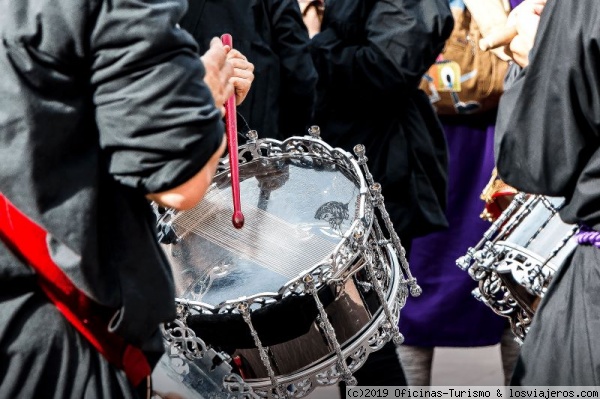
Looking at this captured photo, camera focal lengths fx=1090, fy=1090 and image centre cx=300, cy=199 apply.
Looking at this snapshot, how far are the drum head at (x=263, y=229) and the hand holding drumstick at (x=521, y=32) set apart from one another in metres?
0.45

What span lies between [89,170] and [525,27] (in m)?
1.11

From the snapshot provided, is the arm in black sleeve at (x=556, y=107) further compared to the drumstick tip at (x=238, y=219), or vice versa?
the drumstick tip at (x=238, y=219)

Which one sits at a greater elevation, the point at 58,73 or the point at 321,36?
the point at 58,73

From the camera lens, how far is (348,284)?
229 cm

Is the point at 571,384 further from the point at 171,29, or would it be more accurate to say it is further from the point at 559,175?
the point at 171,29

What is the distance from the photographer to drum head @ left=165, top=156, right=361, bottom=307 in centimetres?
232

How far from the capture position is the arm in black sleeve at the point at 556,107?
207 centimetres

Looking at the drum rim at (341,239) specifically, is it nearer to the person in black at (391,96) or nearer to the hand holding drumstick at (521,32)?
the hand holding drumstick at (521,32)

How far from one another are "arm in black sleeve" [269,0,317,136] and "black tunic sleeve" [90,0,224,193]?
1.67 metres

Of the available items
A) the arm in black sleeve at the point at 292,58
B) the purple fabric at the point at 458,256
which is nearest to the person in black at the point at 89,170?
the arm in black sleeve at the point at 292,58

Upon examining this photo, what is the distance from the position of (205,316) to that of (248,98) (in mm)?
1189

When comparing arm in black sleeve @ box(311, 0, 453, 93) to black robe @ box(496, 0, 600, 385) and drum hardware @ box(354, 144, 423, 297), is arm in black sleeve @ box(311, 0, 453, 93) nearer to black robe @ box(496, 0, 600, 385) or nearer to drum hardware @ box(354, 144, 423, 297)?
drum hardware @ box(354, 144, 423, 297)

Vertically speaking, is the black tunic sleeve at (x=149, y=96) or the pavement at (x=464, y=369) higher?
the black tunic sleeve at (x=149, y=96)

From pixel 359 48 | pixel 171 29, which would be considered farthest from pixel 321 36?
pixel 171 29
